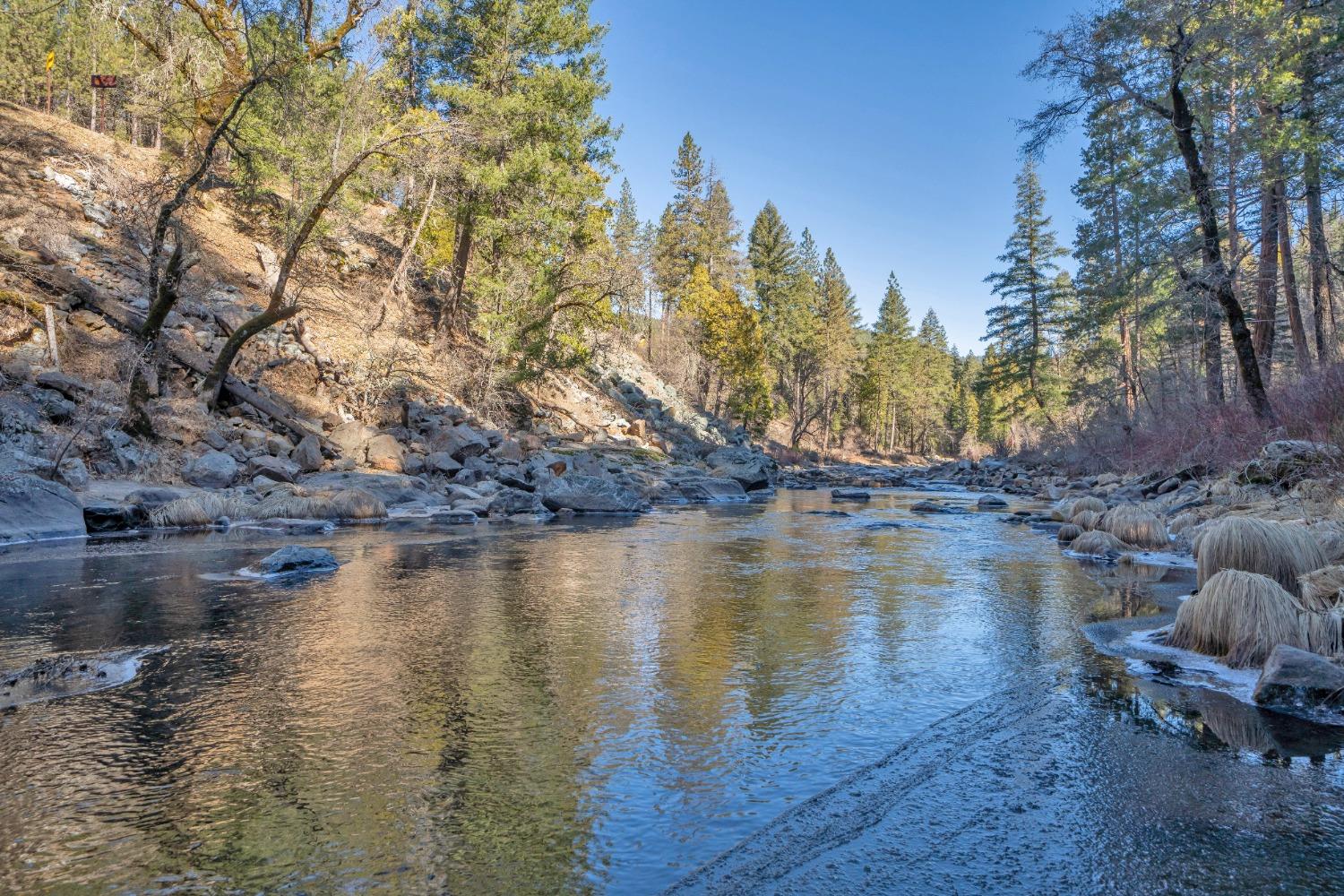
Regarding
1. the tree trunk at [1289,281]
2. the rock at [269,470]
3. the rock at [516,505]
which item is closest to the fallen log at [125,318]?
the rock at [269,470]

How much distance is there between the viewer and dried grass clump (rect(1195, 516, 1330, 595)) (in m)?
5.90

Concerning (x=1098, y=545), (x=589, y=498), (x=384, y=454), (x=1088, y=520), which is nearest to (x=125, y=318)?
(x=384, y=454)

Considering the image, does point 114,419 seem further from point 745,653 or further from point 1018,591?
point 1018,591

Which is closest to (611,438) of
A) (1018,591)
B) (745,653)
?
(1018,591)

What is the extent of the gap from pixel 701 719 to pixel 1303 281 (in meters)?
28.3

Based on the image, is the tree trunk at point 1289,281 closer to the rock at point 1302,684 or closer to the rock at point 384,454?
the rock at point 1302,684

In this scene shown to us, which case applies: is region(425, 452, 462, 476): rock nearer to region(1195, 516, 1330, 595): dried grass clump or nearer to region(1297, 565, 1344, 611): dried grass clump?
region(1195, 516, 1330, 595): dried grass clump

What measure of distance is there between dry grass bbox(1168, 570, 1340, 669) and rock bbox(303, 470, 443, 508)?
1369 centimetres

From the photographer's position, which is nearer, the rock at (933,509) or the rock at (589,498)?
the rock at (589,498)

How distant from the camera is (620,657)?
5285mm

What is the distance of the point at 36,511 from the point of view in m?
10.5

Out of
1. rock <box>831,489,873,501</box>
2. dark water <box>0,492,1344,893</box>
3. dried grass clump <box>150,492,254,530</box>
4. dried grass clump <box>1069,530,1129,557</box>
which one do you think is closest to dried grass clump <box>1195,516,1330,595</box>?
dark water <box>0,492,1344,893</box>

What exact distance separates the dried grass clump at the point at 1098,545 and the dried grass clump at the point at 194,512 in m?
14.3

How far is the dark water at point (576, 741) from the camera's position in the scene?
2602 mm
